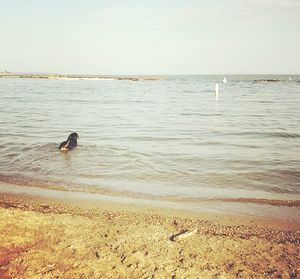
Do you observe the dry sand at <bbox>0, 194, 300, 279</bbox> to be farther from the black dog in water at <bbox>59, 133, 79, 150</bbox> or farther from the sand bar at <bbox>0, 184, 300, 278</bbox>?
the black dog in water at <bbox>59, 133, 79, 150</bbox>

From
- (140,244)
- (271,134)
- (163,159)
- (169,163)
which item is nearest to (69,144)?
(163,159)

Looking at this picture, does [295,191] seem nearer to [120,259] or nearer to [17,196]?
[120,259]

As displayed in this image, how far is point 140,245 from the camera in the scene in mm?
4023

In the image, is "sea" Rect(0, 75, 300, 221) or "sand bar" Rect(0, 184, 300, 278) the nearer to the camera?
"sand bar" Rect(0, 184, 300, 278)

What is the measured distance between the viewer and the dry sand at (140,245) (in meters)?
3.46

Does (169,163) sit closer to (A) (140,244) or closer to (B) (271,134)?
(A) (140,244)

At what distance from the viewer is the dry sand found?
136 inches

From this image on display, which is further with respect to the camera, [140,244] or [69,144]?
[69,144]

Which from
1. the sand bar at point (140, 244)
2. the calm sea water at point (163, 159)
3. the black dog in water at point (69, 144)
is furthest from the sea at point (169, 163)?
the sand bar at point (140, 244)

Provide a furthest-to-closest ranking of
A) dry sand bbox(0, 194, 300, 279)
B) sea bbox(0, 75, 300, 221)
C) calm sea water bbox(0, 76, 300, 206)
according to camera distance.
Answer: calm sea water bbox(0, 76, 300, 206) < sea bbox(0, 75, 300, 221) < dry sand bbox(0, 194, 300, 279)

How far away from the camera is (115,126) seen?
16.2 metres

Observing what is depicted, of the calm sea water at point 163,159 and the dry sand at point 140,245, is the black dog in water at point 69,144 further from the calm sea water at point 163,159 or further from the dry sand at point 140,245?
the dry sand at point 140,245

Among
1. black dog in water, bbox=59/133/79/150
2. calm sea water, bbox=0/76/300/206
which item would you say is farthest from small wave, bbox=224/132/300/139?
black dog in water, bbox=59/133/79/150

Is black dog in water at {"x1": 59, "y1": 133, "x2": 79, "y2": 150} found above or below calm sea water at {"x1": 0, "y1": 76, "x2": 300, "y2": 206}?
above
